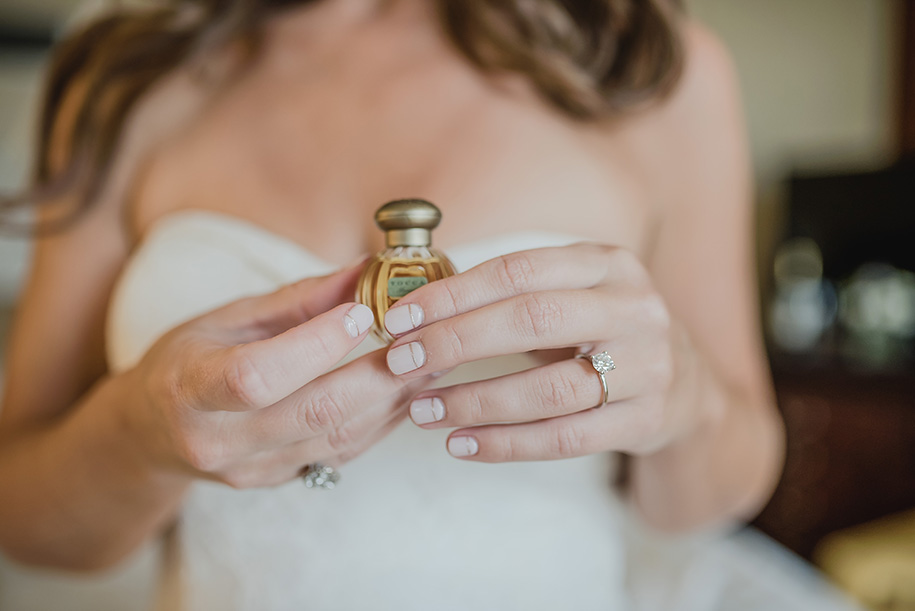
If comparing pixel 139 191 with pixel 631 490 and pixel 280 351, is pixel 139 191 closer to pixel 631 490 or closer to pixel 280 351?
pixel 280 351

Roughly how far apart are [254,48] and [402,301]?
0.63 m

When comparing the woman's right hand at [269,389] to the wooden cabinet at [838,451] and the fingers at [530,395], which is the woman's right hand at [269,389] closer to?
the fingers at [530,395]

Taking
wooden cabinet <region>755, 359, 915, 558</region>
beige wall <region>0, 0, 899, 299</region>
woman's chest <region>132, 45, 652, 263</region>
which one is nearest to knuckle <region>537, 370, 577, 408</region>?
woman's chest <region>132, 45, 652, 263</region>

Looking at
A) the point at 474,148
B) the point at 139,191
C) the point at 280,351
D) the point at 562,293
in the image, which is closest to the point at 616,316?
the point at 562,293

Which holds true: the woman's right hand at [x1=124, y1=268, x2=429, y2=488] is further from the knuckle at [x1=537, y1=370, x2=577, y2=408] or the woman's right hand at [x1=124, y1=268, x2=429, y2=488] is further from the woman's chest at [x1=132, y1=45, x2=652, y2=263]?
the woman's chest at [x1=132, y1=45, x2=652, y2=263]

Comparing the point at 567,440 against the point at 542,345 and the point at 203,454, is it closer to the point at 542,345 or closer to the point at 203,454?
the point at 542,345

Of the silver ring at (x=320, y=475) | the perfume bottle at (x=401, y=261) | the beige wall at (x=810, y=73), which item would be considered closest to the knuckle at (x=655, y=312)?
the perfume bottle at (x=401, y=261)

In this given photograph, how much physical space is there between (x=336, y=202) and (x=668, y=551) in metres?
0.78

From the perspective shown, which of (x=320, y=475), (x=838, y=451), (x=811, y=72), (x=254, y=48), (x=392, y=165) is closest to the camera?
(x=320, y=475)

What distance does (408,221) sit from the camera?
1.31 feet

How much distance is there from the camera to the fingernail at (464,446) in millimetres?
416

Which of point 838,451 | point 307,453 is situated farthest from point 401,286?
point 838,451

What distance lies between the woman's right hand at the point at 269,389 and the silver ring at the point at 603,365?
0.10 m

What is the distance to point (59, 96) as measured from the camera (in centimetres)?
91
